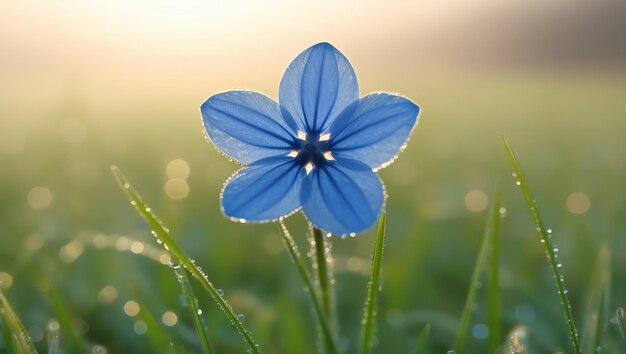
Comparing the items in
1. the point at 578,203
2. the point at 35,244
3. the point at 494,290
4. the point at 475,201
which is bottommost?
the point at 578,203

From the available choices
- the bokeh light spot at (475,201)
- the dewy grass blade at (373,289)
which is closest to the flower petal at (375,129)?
the dewy grass blade at (373,289)

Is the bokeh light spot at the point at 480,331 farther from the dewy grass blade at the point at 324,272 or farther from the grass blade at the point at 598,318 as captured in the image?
the dewy grass blade at the point at 324,272

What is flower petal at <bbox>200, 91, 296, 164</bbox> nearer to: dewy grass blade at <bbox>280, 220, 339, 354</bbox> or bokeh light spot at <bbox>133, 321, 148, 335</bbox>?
dewy grass blade at <bbox>280, 220, 339, 354</bbox>

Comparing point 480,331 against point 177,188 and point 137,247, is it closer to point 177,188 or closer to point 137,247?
point 137,247

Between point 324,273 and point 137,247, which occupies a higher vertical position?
point 137,247

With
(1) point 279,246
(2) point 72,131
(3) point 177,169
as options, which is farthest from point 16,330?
(2) point 72,131

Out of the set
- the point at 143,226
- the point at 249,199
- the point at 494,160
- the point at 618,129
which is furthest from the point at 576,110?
the point at 249,199
